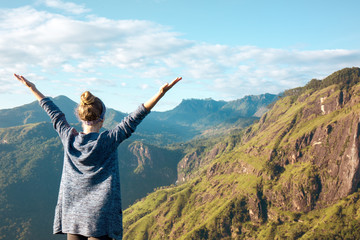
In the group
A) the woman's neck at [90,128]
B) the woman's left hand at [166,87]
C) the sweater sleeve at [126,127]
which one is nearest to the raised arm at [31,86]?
the woman's neck at [90,128]

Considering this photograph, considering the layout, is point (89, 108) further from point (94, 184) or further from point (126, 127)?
point (94, 184)

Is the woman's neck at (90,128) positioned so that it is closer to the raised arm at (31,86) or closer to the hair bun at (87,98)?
the hair bun at (87,98)

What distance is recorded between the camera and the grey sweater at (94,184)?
16.8ft

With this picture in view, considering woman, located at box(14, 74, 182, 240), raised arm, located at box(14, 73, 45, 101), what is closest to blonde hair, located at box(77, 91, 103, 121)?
woman, located at box(14, 74, 182, 240)

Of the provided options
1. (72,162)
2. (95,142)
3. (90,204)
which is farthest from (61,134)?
(90,204)

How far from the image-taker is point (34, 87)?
6594 mm

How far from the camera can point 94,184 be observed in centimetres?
521

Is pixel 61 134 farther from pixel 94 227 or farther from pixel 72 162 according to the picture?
pixel 94 227

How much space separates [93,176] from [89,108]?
50.5 inches

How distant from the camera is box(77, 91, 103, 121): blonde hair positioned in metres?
5.27

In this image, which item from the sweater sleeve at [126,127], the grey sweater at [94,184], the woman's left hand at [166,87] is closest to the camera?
the grey sweater at [94,184]

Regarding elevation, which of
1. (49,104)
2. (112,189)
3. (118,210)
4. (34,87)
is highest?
(34,87)

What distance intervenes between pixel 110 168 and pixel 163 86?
188 centimetres

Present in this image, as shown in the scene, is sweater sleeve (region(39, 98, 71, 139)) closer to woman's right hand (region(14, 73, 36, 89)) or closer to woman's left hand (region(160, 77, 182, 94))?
woman's right hand (region(14, 73, 36, 89))
